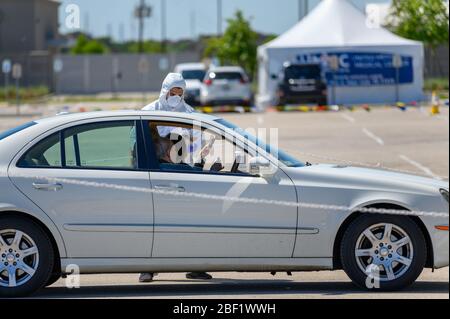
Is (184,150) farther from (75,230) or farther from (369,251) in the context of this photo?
(369,251)

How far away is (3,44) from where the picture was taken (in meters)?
82.1

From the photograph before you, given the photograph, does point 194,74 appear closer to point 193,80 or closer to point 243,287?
point 193,80

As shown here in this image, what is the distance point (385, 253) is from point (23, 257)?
2.68 meters

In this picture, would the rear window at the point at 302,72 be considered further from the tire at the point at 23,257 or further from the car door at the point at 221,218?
Answer: the tire at the point at 23,257

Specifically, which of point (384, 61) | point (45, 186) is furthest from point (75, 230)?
point (384, 61)

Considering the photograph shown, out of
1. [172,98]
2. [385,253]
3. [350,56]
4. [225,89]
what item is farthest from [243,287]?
[350,56]

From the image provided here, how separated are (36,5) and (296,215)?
6981cm

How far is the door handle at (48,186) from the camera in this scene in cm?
789

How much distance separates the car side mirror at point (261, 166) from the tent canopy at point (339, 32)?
114 feet

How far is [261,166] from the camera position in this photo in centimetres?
800

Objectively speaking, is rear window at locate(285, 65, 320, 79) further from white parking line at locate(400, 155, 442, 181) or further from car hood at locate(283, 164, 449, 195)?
car hood at locate(283, 164, 449, 195)

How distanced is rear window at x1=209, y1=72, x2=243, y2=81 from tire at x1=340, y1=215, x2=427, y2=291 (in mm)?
33420

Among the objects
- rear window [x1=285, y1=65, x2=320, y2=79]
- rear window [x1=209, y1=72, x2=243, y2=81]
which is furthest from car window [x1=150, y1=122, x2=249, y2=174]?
rear window [x1=209, y1=72, x2=243, y2=81]

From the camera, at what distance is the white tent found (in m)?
42.6
